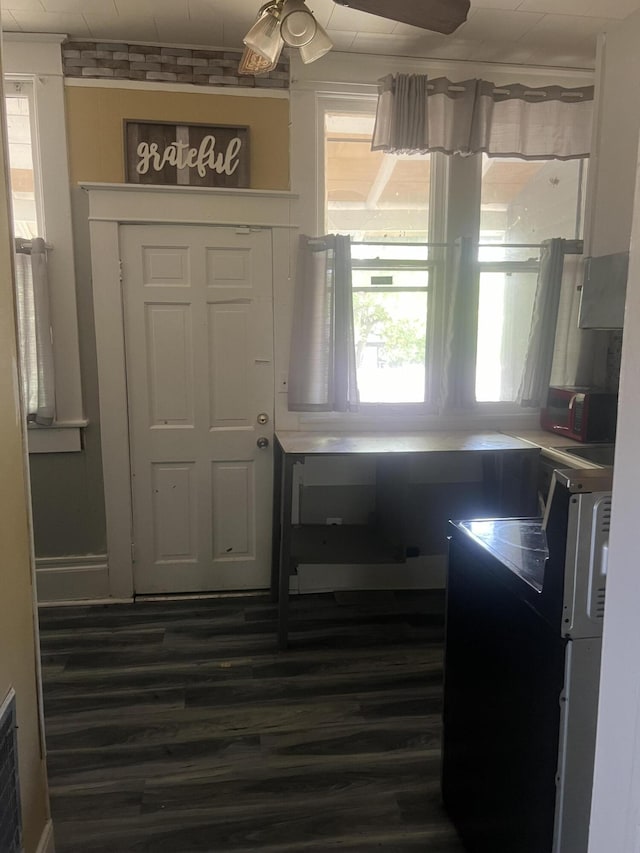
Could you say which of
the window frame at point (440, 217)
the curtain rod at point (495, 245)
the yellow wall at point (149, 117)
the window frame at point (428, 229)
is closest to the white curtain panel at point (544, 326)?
the curtain rod at point (495, 245)

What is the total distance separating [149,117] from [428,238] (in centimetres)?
156

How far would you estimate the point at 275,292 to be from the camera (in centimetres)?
325

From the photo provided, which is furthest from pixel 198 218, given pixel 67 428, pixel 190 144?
pixel 67 428

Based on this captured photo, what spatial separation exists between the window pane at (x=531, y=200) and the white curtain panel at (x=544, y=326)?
0.23m

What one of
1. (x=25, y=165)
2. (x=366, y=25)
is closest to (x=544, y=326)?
(x=366, y=25)

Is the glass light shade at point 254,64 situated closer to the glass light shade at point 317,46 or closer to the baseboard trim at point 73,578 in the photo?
the glass light shade at point 317,46

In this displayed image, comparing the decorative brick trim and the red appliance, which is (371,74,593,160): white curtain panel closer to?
the decorative brick trim

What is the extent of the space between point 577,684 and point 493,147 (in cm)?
275

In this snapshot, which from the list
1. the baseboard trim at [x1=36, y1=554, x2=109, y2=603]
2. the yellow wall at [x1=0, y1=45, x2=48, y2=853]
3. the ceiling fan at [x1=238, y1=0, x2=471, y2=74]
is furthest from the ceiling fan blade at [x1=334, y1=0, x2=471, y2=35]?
the baseboard trim at [x1=36, y1=554, x2=109, y2=603]

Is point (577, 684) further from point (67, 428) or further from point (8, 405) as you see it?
point (67, 428)

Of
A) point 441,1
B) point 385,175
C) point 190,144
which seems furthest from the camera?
point 385,175

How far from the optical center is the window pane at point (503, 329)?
3.40 metres

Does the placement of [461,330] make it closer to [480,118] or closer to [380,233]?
[380,233]

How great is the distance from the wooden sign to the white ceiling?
40 cm
